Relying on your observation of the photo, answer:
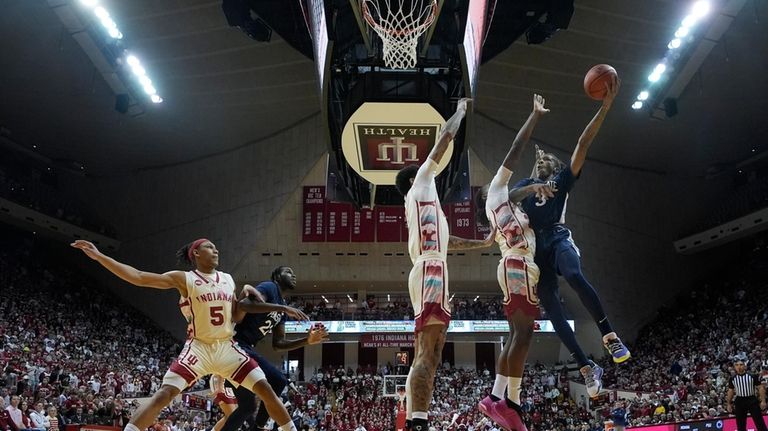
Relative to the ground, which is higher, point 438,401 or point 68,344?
point 68,344

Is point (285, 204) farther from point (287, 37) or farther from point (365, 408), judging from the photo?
point (287, 37)

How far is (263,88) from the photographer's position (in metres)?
28.4

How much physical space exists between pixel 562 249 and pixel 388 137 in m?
10.6

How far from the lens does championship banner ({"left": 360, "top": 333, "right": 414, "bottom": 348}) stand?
3397 centimetres

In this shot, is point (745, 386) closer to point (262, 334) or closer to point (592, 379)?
point (592, 379)

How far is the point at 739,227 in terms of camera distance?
3064 centimetres

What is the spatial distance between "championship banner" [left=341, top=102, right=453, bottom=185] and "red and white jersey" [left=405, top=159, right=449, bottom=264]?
910 cm

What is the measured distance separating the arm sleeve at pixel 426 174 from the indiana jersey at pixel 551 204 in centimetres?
89

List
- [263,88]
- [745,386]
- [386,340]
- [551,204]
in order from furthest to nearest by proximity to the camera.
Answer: [386,340]
[263,88]
[745,386]
[551,204]

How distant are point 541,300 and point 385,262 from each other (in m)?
30.0

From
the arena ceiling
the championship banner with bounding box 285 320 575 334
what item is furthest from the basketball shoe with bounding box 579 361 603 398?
the championship banner with bounding box 285 320 575 334

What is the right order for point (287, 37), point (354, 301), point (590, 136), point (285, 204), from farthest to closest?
point (354, 301) → point (285, 204) → point (287, 37) → point (590, 136)

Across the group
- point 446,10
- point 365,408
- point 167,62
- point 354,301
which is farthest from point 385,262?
point 446,10

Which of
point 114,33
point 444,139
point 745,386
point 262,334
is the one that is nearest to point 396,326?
point 114,33
